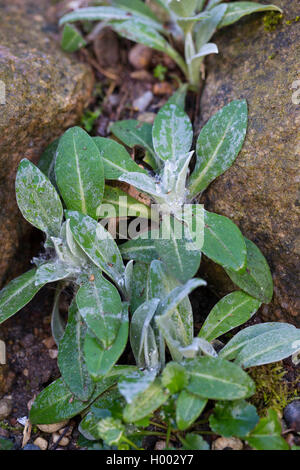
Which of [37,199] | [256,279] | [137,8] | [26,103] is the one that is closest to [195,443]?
[256,279]

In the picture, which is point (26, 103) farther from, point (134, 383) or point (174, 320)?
point (134, 383)

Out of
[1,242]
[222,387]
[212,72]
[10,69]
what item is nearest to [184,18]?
[212,72]

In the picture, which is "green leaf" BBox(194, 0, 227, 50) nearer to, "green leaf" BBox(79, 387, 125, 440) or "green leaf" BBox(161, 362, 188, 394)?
"green leaf" BBox(161, 362, 188, 394)

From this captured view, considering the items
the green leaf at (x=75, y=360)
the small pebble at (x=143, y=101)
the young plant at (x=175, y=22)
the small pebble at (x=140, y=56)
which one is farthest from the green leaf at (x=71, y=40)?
the green leaf at (x=75, y=360)

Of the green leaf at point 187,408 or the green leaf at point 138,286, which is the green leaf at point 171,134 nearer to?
the green leaf at point 138,286

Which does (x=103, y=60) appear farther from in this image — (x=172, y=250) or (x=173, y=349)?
(x=173, y=349)

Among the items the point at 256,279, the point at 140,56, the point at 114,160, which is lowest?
the point at 256,279
